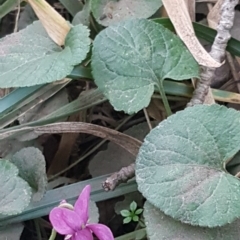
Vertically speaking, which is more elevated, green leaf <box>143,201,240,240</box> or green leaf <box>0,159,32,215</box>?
green leaf <box>0,159,32,215</box>

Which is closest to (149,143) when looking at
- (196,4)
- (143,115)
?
(143,115)

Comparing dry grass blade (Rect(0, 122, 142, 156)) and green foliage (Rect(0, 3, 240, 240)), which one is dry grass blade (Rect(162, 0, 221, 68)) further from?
dry grass blade (Rect(0, 122, 142, 156))

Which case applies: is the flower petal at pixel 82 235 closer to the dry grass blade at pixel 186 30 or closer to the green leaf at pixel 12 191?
the green leaf at pixel 12 191

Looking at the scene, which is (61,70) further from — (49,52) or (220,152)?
(220,152)

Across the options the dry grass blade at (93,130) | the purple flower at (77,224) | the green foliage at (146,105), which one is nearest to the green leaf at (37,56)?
the green foliage at (146,105)

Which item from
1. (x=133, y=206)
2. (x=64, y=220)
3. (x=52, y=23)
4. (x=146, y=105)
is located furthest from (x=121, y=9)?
(x=64, y=220)

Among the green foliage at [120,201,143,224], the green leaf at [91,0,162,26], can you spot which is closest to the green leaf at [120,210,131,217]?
the green foliage at [120,201,143,224]
